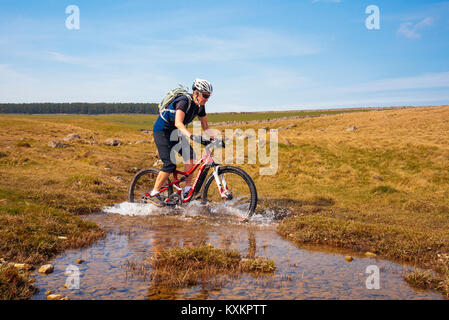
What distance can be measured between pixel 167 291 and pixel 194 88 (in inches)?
245

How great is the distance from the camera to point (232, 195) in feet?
32.5

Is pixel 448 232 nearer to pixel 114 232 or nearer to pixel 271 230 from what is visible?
pixel 271 230

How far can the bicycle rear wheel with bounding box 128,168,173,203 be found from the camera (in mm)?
11378

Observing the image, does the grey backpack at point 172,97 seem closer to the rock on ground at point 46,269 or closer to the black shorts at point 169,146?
the black shorts at point 169,146

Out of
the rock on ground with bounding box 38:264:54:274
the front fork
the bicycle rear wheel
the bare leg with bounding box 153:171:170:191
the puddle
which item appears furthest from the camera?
the bicycle rear wheel

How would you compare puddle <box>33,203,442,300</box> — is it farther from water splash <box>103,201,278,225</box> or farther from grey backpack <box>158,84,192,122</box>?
grey backpack <box>158,84,192,122</box>

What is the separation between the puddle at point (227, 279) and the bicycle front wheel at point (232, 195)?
696 mm

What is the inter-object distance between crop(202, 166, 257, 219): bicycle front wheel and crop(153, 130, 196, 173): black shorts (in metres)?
1.19

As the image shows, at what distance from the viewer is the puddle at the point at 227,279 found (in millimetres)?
4879

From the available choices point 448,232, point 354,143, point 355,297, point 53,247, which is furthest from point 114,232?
point 354,143

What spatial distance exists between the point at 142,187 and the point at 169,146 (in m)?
6.36

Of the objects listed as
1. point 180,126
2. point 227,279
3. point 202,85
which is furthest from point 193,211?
point 227,279

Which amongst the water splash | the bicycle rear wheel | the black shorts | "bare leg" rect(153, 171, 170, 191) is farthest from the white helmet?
the water splash

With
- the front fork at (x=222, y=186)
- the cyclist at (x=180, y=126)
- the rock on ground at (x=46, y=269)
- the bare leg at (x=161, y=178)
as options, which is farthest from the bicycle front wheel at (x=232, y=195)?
the rock on ground at (x=46, y=269)
